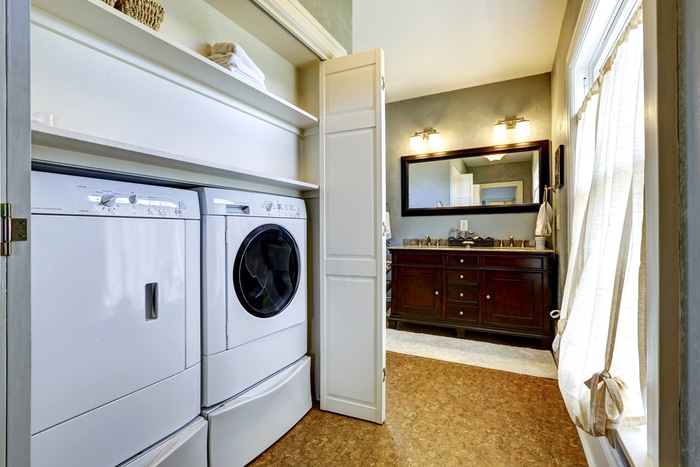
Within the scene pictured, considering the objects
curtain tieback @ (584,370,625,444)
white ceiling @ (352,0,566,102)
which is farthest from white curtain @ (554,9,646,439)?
white ceiling @ (352,0,566,102)

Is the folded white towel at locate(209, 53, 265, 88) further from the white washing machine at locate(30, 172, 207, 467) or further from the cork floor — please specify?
Result: the cork floor

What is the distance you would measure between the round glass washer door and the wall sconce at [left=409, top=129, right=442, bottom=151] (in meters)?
2.61

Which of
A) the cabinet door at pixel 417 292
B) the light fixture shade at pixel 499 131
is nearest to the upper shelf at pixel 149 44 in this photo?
the cabinet door at pixel 417 292

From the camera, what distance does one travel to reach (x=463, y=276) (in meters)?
3.07

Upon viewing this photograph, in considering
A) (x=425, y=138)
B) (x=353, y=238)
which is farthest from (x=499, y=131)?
(x=353, y=238)

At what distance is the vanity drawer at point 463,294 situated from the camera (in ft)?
9.94

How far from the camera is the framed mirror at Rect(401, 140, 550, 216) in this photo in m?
3.29

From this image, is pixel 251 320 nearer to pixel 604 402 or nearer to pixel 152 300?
pixel 152 300

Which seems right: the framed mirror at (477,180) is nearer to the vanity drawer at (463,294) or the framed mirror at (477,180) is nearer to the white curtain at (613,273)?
the vanity drawer at (463,294)

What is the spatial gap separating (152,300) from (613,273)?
5.77ft

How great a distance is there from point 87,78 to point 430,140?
3.34 m

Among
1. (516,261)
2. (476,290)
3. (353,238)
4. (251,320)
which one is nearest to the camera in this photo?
(251,320)

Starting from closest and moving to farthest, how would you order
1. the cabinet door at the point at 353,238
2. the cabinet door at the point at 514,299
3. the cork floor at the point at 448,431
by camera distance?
the cork floor at the point at 448,431
the cabinet door at the point at 353,238
the cabinet door at the point at 514,299

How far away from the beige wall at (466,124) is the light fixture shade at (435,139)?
2.4 inches
